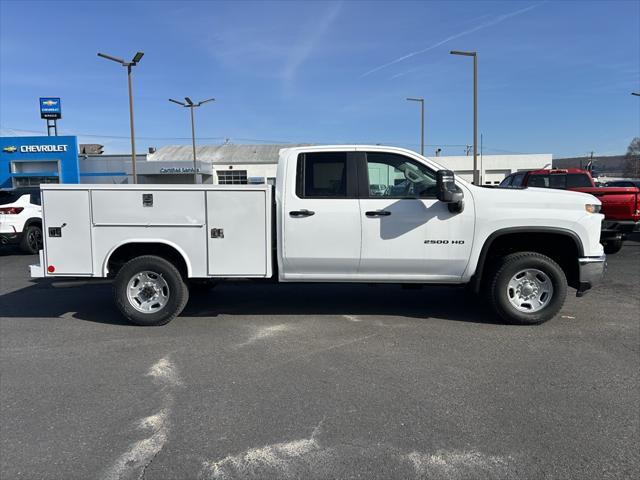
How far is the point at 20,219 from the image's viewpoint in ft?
40.3

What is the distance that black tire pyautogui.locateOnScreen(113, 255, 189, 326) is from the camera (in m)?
5.86

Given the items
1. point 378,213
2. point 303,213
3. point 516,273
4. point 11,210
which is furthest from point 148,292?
point 11,210

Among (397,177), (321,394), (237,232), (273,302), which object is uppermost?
(397,177)

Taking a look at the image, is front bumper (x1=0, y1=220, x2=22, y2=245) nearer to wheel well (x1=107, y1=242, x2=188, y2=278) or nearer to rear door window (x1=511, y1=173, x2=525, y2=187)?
wheel well (x1=107, y1=242, x2=188, y2=278)

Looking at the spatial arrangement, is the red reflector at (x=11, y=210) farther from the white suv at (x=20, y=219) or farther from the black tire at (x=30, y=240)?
the black tire at (x=30, y=240)

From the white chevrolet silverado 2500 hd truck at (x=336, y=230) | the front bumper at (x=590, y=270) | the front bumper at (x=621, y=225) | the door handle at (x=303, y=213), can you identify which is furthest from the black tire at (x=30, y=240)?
the front bumper at (x=621, y=225)

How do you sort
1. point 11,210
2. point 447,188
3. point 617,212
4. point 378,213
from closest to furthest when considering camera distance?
point 447,188
point 378,213
point 617,212
point 11,210

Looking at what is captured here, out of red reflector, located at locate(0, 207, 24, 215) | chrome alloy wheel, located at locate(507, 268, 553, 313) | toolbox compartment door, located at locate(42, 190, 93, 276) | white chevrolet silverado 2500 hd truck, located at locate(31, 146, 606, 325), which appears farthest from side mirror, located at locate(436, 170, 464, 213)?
red reflector, located at locate(0, 207, 24, 215)

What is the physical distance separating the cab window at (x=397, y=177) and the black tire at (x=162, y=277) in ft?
8.37

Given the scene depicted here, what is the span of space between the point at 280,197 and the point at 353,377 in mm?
2384

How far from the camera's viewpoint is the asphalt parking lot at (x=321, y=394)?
303cm

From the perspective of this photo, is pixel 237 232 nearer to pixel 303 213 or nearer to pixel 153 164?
pixel 303 213

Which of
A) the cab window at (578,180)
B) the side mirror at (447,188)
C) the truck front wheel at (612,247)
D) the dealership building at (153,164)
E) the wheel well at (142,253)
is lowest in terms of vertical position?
the truck front wheel at (612,247)

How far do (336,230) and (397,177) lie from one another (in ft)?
3.17
